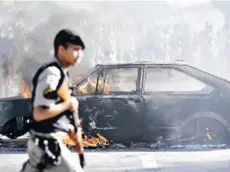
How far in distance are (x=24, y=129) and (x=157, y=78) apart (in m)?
2.21

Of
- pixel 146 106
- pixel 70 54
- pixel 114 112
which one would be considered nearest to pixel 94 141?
pixel 114 112

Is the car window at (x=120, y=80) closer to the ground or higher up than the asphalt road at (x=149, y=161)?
higher up

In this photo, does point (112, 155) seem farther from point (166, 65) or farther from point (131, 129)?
point (166, 65)

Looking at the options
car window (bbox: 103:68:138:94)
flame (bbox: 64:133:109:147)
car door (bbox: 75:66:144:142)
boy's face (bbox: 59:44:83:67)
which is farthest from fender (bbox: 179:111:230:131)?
boy's face (bbox: 59:44:83:67)

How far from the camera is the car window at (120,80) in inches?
315

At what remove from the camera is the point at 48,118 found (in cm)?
344

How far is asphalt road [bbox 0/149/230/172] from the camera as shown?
6.66 meters

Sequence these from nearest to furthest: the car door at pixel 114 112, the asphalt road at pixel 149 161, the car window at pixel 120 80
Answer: the asphalt road at pixel 149 161 → the car door at pixel 114 112 → the car window at pixel 120 80

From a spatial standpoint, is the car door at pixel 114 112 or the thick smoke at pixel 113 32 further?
the thick smoke at pixel 113 32

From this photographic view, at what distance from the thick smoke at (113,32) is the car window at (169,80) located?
652 cm

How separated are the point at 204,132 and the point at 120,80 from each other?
156cm

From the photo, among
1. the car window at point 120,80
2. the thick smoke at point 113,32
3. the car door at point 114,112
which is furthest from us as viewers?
the thick smoke at point 113,32

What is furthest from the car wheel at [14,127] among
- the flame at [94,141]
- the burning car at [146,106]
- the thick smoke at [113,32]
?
the thick smoke at [113,32]

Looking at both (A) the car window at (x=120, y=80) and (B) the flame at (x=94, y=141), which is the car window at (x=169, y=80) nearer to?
(A) the car window at (x=120, y=80)
